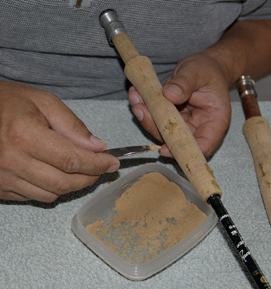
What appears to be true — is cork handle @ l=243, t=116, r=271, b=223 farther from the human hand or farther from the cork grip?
the cork grip

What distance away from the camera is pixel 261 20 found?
1071mm

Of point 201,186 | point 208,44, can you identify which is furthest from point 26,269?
point 208,44

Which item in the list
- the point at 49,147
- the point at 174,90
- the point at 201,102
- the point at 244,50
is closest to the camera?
the point at 49,147

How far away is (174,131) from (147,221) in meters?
0.15

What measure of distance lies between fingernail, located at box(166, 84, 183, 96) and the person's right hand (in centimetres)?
15

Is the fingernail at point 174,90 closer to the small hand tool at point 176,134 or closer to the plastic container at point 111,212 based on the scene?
the small hand tool at point 176,134

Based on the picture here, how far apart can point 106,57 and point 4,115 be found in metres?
0.34

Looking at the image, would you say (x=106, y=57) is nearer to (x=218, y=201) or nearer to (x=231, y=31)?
(x=231, y=31)

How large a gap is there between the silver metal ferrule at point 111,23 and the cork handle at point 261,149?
1.01 ft

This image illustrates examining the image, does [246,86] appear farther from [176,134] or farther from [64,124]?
[64,124]

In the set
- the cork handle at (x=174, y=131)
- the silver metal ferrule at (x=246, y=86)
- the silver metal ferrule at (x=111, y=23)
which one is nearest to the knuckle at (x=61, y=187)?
the cork handle at (x=174, y=131)

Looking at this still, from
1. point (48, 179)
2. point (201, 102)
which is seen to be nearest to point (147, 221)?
point (48, 179)

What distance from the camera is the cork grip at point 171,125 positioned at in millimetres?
606

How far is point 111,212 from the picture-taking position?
0.70 metres
